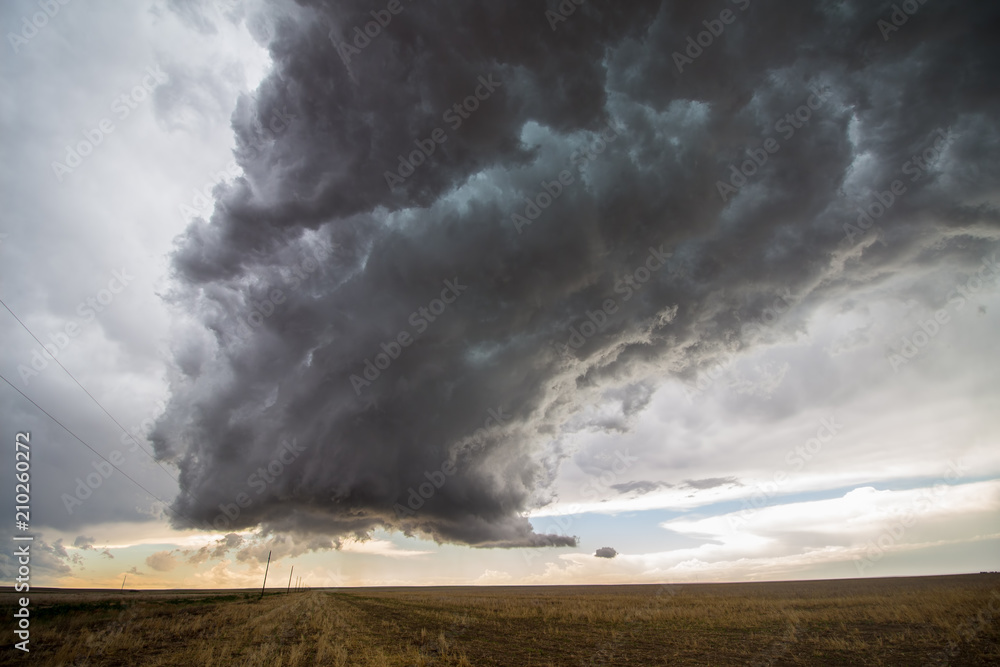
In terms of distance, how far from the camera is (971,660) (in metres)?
16.6

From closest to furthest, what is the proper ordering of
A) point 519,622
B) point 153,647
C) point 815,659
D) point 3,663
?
point 3,663 → point 815,659 → point 153,647 → point 519,622

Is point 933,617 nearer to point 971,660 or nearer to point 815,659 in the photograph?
point 971,660

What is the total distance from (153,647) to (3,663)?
5.33 m

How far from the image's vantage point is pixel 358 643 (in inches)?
834

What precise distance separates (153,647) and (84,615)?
65.2ft

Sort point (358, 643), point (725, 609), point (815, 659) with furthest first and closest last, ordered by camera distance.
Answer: point (725, 609) → point (358, 643) → point (815, 659)

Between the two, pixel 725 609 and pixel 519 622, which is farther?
pixel 725 609

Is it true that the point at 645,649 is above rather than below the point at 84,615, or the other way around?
below

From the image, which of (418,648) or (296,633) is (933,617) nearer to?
(418,648)

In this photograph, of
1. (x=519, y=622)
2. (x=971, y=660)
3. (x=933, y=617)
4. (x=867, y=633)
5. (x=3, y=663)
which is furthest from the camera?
(x=519, y=622)

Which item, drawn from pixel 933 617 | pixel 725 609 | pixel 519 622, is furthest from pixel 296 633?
pixel 933 617

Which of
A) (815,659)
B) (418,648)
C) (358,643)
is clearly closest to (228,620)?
(358,643)

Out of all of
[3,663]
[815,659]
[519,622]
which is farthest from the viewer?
[519,622]

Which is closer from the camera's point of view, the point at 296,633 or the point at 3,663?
the point at 3,663
